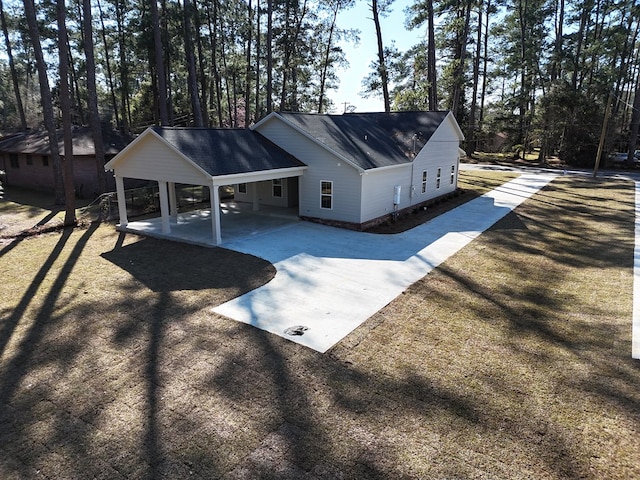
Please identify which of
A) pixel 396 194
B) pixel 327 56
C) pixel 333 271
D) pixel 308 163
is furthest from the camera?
pixel 327 56

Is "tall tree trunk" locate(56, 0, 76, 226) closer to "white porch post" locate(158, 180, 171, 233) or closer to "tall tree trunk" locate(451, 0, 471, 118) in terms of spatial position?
"white porch post" locate(158, 180, 171, 233)

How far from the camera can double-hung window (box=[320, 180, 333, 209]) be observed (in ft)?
50.2

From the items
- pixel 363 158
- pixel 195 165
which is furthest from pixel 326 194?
pixel 195 165

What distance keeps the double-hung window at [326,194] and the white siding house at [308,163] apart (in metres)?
0.04

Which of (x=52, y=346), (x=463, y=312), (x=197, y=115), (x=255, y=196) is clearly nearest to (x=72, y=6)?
(x=197, y=115)

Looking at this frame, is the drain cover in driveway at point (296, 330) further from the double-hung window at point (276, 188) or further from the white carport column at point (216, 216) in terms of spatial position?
the double-hung window at point (276, 188)

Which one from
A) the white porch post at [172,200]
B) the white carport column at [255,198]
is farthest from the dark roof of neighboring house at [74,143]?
the white carport column at [255,198]

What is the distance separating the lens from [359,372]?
6086 millimetres

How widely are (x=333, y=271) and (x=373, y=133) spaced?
10.3m

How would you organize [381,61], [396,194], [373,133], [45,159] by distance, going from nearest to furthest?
[396,194] < [373,133] < [45,159] < [381,61]

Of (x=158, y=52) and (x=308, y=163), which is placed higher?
(x=158, y=52)

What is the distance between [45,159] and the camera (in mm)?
22984

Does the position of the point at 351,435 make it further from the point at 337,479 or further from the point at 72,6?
the point at 72,6

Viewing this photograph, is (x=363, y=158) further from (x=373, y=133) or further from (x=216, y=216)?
(x=216, y=216)
